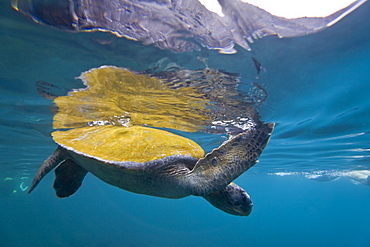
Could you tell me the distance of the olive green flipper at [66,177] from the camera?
212 inches

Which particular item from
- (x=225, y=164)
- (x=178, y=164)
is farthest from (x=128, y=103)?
(x=225, y=164)

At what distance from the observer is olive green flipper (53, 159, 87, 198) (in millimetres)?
5387

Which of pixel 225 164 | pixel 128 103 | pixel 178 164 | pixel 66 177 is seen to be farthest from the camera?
pixel 128 103

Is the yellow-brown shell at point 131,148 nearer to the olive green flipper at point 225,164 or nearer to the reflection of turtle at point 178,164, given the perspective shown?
the reflection of turtle at point 178,164

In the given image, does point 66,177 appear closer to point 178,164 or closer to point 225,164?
point 178,164

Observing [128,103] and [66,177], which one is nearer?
[66,177]

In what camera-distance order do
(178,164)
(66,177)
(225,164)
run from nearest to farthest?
(225,164), (178,164), (66,177)

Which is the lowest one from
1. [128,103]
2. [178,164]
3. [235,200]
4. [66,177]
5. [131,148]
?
[66,177]

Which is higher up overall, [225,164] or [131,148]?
[225,164]

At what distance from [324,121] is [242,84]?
5.81 meters

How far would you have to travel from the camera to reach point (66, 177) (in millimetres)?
5488

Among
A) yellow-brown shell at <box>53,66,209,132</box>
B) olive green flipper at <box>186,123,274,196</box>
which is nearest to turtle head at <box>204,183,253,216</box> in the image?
olive green flipper at <box>186,123,274,196</box>

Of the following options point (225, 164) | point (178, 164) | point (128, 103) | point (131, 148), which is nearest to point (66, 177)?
point (131, 148)

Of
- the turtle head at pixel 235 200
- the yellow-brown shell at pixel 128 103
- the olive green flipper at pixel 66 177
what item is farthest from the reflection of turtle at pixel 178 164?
the yellow-brown shell at pixel 128 103
